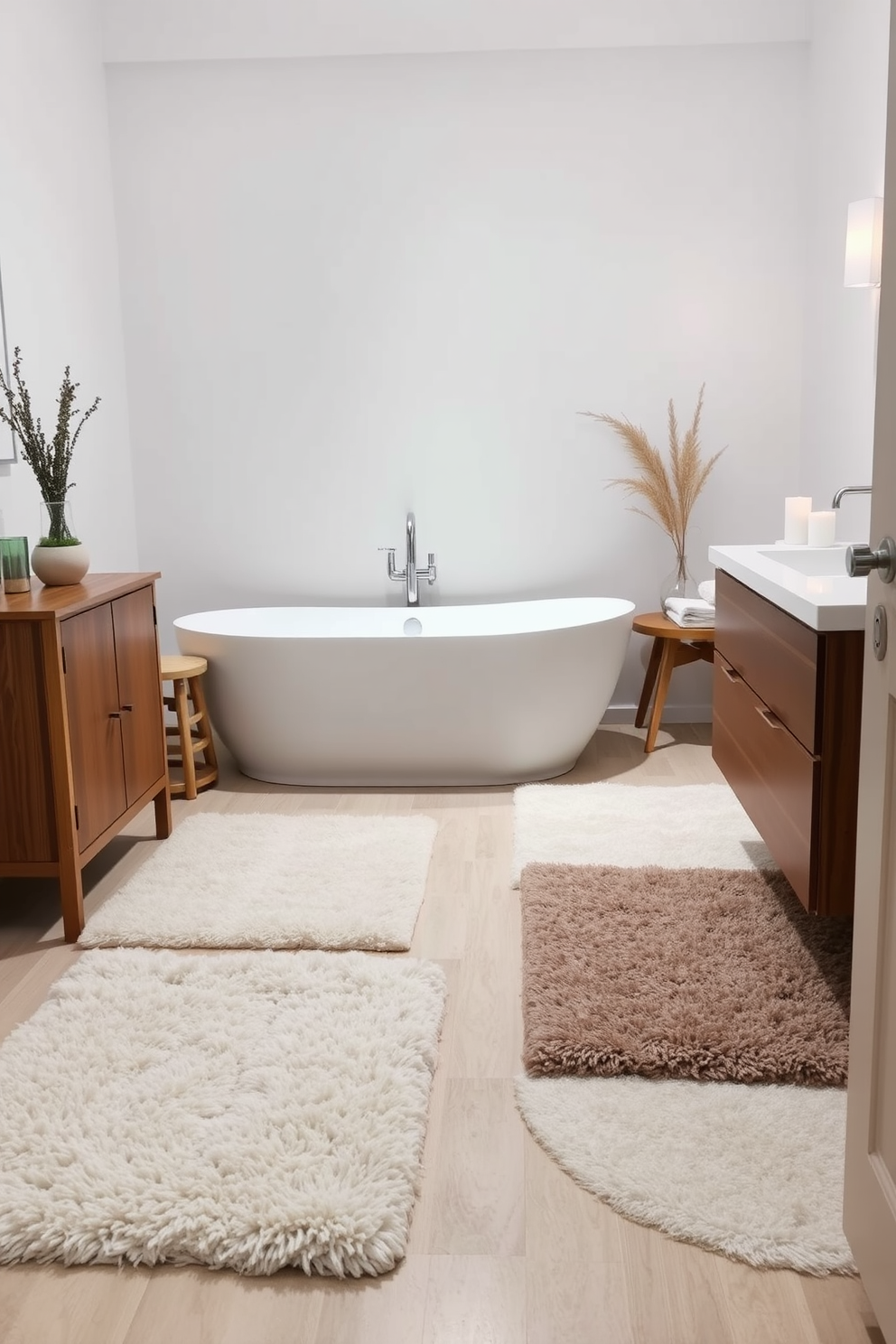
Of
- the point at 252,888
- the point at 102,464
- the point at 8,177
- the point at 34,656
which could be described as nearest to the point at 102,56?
the point at 8,177

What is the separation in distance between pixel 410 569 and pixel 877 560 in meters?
3.32

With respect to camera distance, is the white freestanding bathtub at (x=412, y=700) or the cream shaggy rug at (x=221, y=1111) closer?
the cream shaggy rug at (x=221, y=1111)

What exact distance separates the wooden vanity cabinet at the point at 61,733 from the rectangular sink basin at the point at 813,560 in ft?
5.80

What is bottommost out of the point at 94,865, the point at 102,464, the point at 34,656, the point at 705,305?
the point at 94,865

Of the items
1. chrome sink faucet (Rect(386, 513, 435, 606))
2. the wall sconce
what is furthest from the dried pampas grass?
the wall sconce

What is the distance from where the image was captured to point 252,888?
3.09m

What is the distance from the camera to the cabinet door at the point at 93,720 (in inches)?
112

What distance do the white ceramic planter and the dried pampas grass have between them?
2.25m

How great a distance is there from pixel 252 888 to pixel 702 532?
8.34 ft

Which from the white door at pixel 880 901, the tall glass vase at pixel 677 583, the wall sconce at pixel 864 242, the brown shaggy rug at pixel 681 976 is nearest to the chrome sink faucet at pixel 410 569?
the tall glass vase at pixel 677 583

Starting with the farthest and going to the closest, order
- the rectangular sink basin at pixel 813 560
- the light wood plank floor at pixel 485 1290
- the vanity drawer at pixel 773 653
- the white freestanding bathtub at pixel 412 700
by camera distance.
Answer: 1. the white freestanding bathtub at pixel 412 700
2. the rectangular sink basin at pixel 813 560
3. the vanity drawer at pixel 773 653
4. the light wood plank floor at pixel 485 1290

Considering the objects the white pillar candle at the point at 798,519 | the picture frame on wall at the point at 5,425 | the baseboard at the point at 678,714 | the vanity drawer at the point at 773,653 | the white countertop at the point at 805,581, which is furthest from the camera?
the baseboard at the point at 678,714

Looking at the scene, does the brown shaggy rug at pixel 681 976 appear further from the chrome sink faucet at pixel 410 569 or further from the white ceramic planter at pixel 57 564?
the chrome sink faucet at pixel 410 569

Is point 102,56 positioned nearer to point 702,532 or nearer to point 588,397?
point 588,397
